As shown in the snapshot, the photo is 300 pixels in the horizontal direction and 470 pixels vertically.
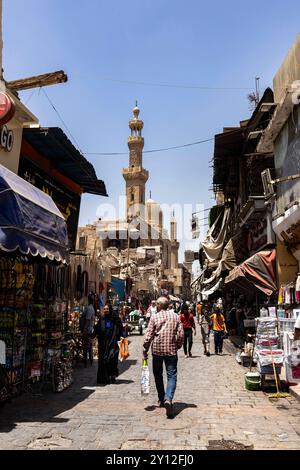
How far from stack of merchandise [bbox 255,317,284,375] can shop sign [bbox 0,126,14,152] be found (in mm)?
5997

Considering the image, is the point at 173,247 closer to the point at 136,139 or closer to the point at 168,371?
the point at 136,139

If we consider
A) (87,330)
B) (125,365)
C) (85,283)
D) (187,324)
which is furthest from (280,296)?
(85,283)

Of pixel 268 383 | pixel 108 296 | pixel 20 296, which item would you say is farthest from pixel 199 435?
pixel 108 296

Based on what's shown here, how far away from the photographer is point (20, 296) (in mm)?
7387

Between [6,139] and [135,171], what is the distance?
61.7 metres

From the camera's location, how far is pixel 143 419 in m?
5.87

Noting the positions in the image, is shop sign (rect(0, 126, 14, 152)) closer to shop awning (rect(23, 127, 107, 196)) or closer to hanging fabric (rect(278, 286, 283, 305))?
shop awning (rect(23, 127, 107, 196))

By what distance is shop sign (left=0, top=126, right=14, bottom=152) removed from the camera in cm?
817

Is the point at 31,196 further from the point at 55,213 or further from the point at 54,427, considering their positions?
the point at 54,427

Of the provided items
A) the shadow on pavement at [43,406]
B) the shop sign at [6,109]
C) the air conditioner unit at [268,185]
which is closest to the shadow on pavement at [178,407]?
the shadow on pavement at [43,406]

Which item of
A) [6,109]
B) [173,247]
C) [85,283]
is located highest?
[173,247]

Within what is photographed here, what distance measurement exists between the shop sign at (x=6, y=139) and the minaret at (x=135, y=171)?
6068 cm

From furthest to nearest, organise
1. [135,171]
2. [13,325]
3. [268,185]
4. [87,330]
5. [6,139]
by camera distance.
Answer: [135,171] < [268,185] < [87,330] < [6,139] < [13,325]
